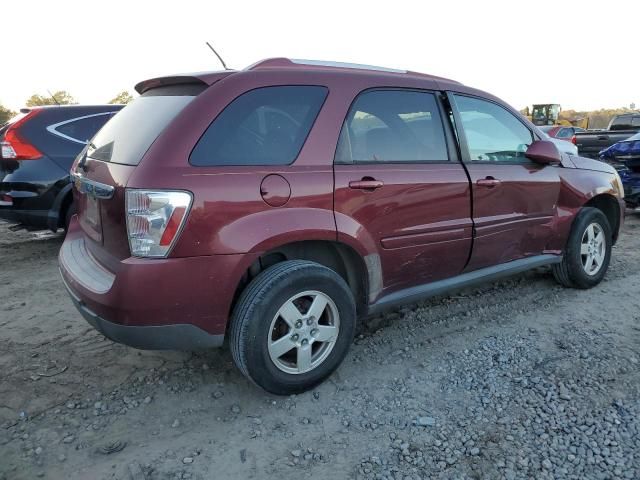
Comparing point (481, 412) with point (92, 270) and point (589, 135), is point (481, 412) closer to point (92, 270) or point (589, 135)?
point (92, 270)

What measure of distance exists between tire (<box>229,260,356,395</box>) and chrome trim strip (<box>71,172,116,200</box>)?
840 mm

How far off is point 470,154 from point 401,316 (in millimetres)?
1295

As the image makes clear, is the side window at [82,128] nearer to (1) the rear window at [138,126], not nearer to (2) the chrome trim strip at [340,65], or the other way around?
(1) the rear window at [138,126]

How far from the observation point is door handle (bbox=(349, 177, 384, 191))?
291 cm

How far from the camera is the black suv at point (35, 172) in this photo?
546 centimetres

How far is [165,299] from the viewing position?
96.4 inches

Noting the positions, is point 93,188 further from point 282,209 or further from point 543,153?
point 543,153

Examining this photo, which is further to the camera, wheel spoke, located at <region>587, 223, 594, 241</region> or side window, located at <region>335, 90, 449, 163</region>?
wheel spoke, located at <region>587, 223, 594, 241</region>

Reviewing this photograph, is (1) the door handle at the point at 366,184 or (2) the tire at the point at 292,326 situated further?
(1) the door handle at the point at 366,184

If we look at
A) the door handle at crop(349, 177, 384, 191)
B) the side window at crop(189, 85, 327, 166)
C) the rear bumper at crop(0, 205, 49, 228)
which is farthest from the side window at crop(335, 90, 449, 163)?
the rear bumper at crop(0, 205, 49, 228)

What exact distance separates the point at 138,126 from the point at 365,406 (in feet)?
6.46

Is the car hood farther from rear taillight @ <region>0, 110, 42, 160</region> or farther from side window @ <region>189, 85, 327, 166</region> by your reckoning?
rear taillight @ <region>0, 110, 42, 160</region>

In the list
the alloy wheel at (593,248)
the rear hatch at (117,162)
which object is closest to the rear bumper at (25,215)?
the rear hatch at (117,162)

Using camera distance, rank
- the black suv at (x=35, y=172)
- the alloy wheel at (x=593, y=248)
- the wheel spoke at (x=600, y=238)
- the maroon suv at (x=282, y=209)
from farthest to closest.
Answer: the black suv at (x=35, y=172), the wheel spoke at (x=600, y=238), the alloy wheel at (x=593, y=248), the maroon suv at (x=282, y=209)
